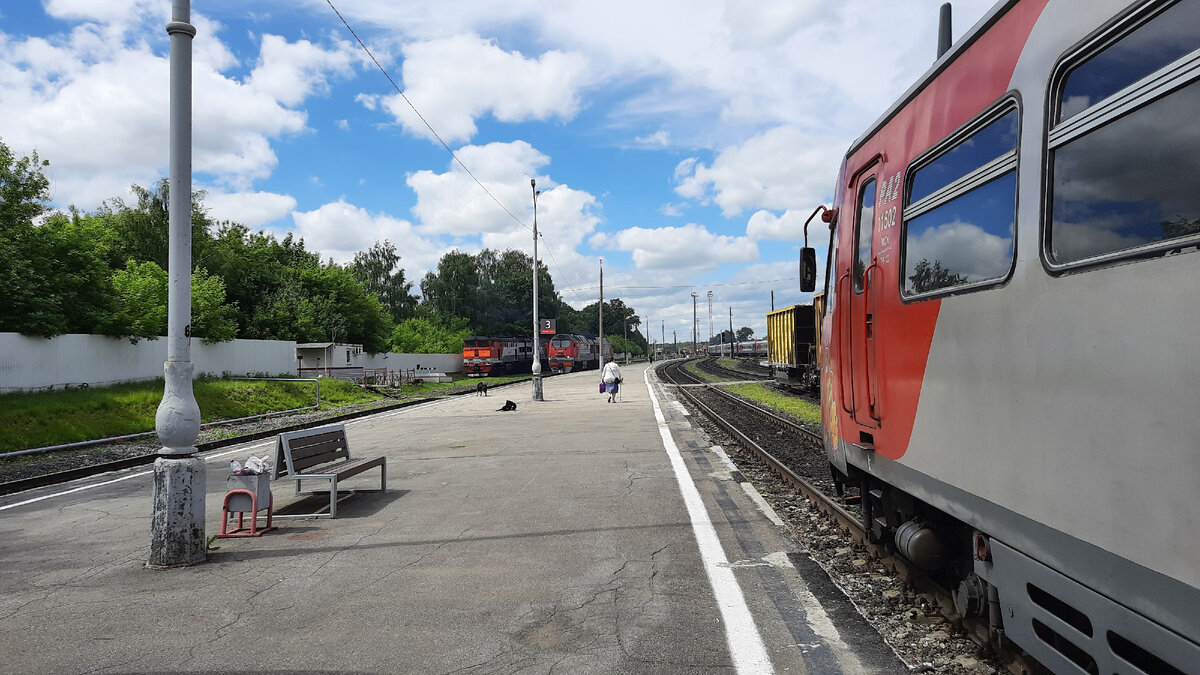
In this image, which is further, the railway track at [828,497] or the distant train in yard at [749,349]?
the distant train in yard at [749,349]

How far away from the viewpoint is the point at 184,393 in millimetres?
6051

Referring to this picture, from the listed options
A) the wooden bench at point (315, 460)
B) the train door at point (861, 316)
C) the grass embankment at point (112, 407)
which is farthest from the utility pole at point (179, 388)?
the grass embankment at point (112, 407)

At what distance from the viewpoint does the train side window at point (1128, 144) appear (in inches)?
89.3

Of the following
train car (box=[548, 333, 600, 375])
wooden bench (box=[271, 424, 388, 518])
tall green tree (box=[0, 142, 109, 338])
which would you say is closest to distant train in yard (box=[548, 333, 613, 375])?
train car (box=[548, 333, 600, 375])

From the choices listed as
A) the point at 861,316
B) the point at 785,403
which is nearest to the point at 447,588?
the point at 861,316

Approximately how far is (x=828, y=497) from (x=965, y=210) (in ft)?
16.5

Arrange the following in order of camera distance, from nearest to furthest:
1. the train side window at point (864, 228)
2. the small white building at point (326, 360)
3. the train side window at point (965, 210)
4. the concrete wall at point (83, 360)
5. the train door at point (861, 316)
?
the train side window at point (965, 210)
the train door at point (861, 316)
the train side window at point (864, 228)
the concrete wall at point (83, 360)
the small white building at point (326, 360)

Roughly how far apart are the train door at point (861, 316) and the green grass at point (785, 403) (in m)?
12.7

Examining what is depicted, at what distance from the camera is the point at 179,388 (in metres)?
6.03

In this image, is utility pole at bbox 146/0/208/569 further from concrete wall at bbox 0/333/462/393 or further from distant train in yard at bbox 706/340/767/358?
distant train in yard at bbox 706/340/767/358

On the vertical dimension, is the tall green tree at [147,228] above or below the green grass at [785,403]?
above

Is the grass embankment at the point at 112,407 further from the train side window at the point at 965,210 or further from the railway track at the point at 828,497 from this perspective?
the train side window at the point at 965,210

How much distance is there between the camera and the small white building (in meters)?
39.5

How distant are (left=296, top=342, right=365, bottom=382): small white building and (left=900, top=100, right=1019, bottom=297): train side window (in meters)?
36.4
